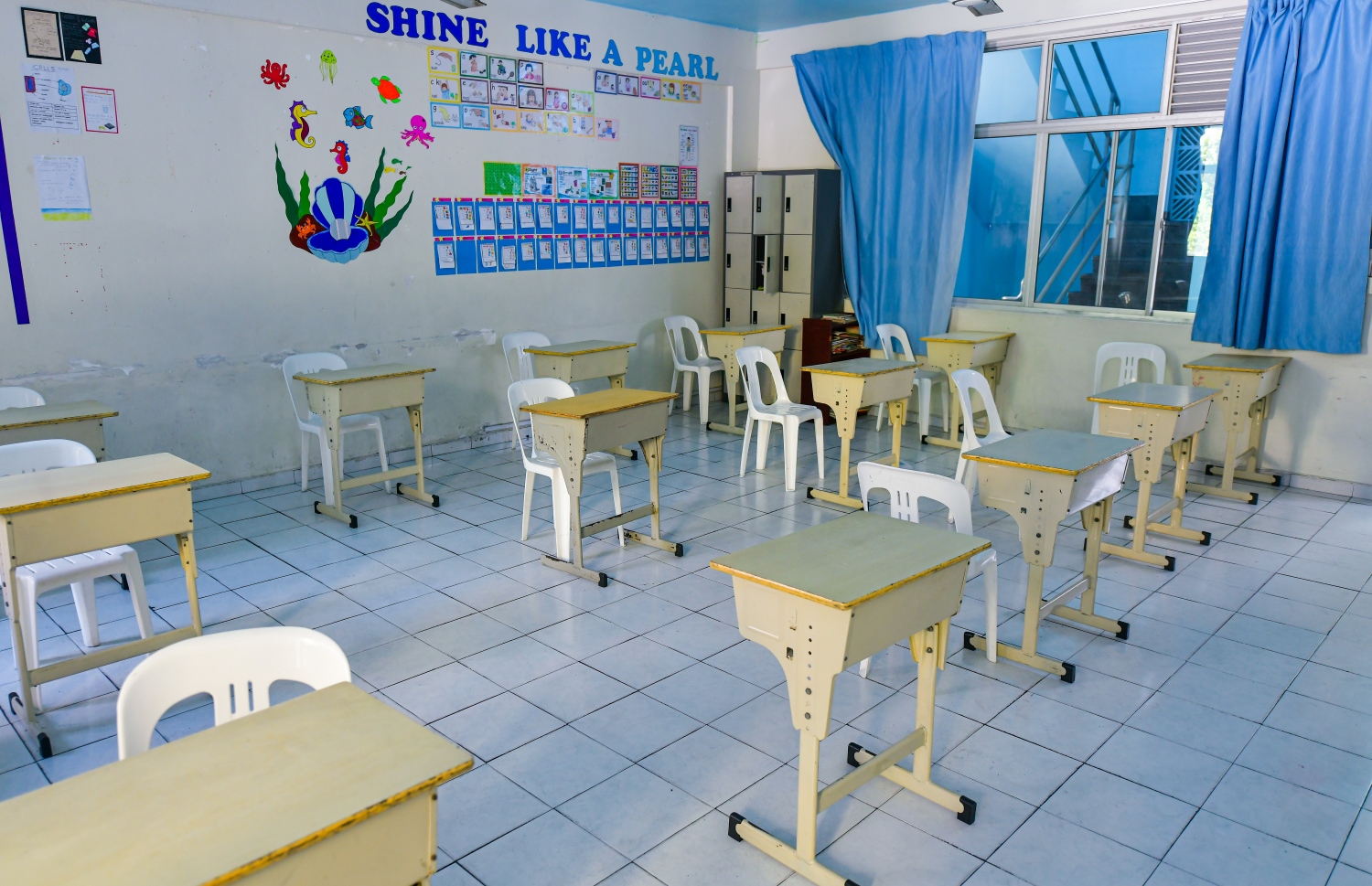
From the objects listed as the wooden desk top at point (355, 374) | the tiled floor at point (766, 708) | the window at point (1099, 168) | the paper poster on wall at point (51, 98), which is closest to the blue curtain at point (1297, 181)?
the window at point (1099, 168)

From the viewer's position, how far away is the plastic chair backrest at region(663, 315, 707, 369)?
8.00 m

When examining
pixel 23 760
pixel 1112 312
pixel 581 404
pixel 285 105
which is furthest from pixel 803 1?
pixel 23 760

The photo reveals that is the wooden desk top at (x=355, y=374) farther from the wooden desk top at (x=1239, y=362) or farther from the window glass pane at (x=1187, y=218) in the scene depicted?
the window glass pane at (x=1187, y=218)

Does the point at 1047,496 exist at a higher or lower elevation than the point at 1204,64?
lower

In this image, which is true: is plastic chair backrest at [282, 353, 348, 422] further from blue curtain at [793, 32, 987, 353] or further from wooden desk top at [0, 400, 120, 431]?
blue curtain at [793, 32, 987, 353]

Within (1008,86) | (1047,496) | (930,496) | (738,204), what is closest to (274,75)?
(738,204)

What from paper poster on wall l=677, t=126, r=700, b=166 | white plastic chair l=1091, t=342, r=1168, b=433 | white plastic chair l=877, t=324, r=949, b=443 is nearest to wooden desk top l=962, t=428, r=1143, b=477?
white plastic chair l=1091, t=342, r=1168, b=433

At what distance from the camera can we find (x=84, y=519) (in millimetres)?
2994

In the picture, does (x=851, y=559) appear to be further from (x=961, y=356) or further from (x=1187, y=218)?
(x=1187, y=218)

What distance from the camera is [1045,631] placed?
3943mm

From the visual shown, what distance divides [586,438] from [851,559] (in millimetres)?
2049

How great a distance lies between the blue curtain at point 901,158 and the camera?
7.39 meters

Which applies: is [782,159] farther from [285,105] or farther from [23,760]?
[23,760]

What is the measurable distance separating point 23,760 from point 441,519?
2606mm
